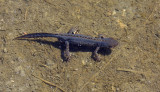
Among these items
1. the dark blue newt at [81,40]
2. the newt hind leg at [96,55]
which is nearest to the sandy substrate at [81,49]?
the newt hind leg at [96,55]

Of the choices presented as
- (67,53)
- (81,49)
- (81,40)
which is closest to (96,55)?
(81,49)

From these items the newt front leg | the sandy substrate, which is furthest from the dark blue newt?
the sandy substrate

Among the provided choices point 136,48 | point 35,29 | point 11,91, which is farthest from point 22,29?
point 136,48

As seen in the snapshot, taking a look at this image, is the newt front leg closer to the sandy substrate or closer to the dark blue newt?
the dark blue newt

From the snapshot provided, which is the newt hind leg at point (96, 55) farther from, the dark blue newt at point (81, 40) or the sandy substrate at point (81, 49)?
the sandy substrate at point (81, 49)

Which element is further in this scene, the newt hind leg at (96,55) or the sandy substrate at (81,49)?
the newt hind leg at (96,55)

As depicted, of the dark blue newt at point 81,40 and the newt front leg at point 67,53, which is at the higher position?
the dark blue newt at point 81,40

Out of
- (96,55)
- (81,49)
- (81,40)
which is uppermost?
(81,40)

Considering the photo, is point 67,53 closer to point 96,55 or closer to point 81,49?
point 81,49

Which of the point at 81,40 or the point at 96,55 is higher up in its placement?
the point at 81,40

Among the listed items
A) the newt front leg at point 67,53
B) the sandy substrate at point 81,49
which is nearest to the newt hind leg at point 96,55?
the sandy substrate at point 81,49

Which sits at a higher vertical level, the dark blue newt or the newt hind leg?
the dark blue newt
